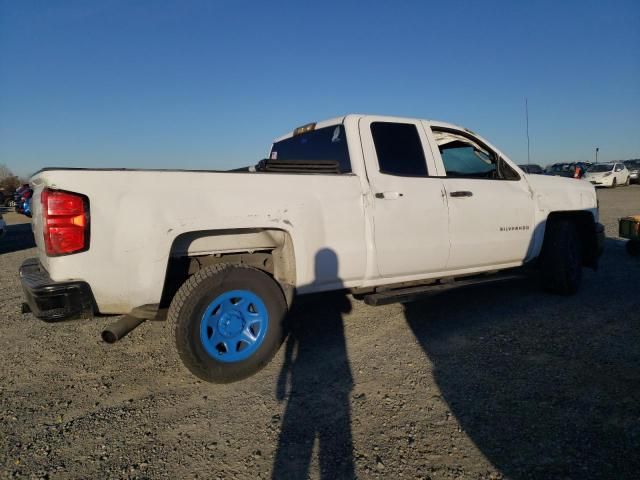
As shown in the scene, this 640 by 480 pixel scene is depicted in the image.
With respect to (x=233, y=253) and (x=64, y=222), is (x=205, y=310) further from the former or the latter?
(x=64, y=222)

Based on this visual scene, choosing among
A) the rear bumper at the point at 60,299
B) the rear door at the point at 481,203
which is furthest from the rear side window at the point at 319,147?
the rear bumper at the point at 60,299

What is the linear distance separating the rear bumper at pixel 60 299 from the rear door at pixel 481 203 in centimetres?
302

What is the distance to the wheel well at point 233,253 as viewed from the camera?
2.93m

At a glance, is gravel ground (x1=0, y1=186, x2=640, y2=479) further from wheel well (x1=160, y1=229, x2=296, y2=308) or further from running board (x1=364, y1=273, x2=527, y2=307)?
wheel well (x1=160, y1=229, x2=296, y2=308)

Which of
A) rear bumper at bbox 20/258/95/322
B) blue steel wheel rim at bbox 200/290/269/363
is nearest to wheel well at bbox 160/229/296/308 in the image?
blue steel wheel rim at bbox 200/290/269/363

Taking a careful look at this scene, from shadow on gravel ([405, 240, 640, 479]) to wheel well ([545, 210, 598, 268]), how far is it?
1.46 feet

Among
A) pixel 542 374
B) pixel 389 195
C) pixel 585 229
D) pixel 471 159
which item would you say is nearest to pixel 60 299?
pixel 389 195

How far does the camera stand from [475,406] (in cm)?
253

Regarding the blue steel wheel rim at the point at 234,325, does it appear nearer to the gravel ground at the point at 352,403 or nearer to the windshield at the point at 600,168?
the gravel ground at the point at 352,403

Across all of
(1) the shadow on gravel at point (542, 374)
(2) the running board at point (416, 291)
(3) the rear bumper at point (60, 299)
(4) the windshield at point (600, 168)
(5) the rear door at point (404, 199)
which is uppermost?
(4) the windshield at point (600, 168)

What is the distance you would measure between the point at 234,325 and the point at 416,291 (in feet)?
5.39

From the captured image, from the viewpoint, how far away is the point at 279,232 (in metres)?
3.10

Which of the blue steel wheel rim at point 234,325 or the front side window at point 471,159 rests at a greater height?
the front side window at point 471,159

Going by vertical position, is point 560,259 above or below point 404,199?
below
